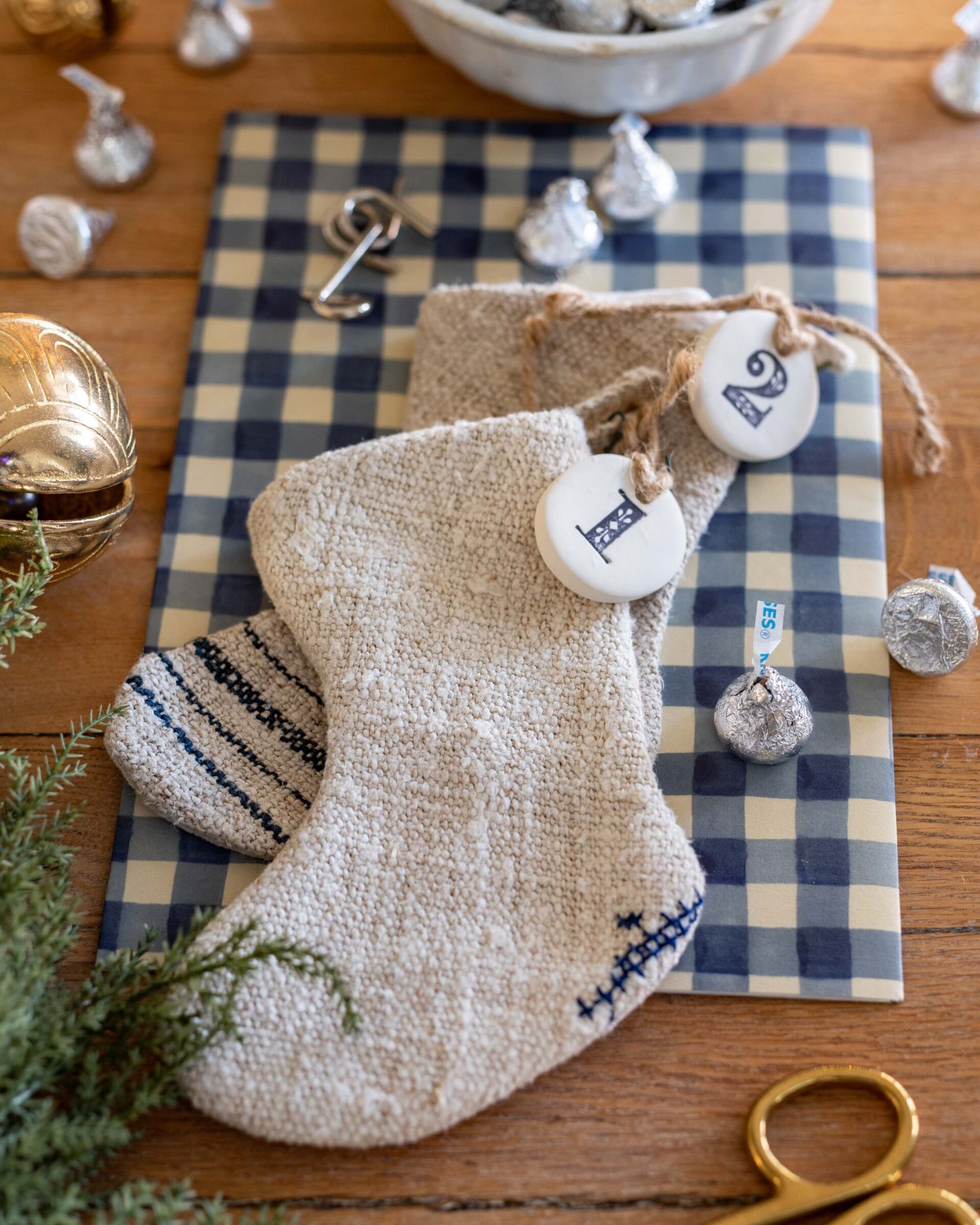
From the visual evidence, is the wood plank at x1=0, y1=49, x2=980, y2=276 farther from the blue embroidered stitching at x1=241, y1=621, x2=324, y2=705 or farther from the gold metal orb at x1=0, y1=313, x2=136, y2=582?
the blue embroidered stitching at x1=241, y1=621, x2=324, y2=705

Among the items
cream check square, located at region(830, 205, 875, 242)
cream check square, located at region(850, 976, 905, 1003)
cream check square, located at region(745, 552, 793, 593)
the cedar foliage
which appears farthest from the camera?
cream check square, located at region(830, 205, 875, 242)

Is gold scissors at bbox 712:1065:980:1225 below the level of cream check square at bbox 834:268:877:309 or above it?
below

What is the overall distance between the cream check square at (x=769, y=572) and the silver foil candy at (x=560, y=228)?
27 centimetres

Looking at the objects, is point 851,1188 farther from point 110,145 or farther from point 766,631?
point 110,145

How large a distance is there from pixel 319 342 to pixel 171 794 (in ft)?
1.17

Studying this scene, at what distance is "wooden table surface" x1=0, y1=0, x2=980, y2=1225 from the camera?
0.61 m

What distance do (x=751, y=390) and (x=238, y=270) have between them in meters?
0.40

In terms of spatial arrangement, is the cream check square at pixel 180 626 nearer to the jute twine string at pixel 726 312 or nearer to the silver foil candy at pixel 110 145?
the jute twine string at pixel 726 312

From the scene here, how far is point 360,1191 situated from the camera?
0.60 m

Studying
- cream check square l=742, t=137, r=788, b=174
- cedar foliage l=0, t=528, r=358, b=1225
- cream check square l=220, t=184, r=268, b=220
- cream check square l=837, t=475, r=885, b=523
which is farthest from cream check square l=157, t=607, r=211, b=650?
cream check square l=742, t=137, r=788, b=174

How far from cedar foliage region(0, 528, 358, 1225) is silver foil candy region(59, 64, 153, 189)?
39 cm

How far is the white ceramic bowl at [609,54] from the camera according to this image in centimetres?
73

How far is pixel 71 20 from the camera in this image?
2.97ft

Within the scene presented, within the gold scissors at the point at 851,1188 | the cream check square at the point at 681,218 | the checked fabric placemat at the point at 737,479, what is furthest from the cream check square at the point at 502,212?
the gold scissors at the point at 851,1188
